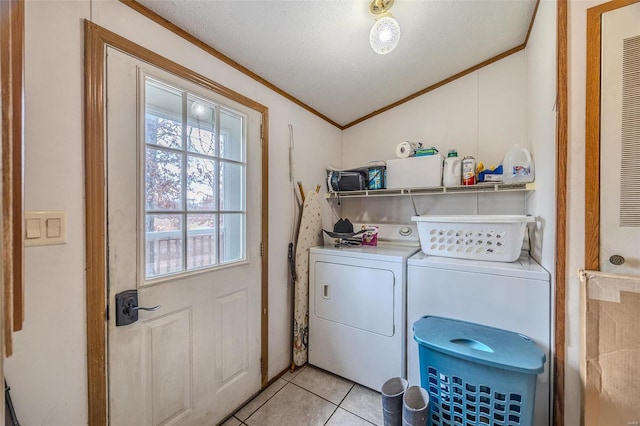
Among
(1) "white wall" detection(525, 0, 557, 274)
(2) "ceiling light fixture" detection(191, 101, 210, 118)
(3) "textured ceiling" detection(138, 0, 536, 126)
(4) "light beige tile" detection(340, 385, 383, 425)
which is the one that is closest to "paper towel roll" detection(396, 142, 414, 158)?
(3) "textured ceiling" detection(138, 0, 536, 126)

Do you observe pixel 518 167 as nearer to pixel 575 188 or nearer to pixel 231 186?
pixel 575 188

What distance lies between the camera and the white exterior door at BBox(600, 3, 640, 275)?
0.89 meters

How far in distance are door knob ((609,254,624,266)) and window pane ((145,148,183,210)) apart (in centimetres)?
189

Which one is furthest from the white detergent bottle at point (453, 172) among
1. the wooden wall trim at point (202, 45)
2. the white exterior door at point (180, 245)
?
the white exterior door at point (180, 245)

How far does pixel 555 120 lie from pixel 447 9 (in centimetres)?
87

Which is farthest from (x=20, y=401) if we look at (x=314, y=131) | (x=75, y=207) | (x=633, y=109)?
(x=633, y=109)

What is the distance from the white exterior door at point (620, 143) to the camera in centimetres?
89

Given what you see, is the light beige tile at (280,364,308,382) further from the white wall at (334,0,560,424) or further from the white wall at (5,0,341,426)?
the white wall at (334,0,560,424)

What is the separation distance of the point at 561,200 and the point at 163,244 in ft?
5.97

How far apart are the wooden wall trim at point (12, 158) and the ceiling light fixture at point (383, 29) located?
126 cm

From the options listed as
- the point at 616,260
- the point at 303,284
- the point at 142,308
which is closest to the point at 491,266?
the point at 616,260

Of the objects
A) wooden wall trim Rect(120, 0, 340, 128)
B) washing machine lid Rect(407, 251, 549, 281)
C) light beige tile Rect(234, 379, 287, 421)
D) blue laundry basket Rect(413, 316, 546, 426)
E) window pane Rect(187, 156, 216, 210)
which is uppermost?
wooden wall trim Rect(120, 0, 340, 128)

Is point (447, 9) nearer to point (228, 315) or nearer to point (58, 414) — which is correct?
point (228, 315)

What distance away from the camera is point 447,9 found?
1.38 m
